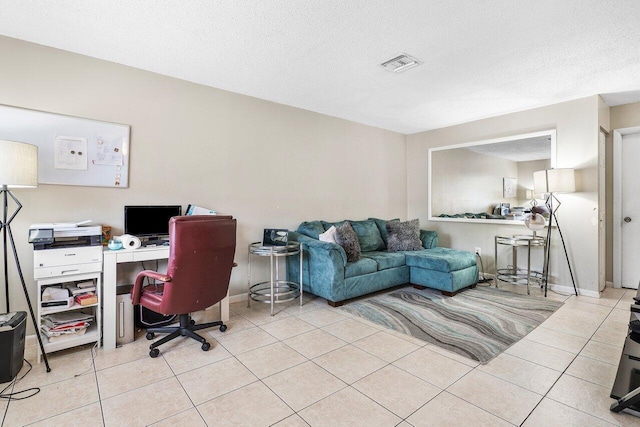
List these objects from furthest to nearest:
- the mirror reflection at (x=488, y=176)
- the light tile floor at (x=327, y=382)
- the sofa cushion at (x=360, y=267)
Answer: the mirror reflection at (x=488, y=176)
the sofa cushion at (x=360, y=267)
the light tile floor at (x=327, y=382)

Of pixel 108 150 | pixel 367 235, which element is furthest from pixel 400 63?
pixel 108 150

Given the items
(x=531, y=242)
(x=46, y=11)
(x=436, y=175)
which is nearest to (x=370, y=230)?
(x=436, y=175)

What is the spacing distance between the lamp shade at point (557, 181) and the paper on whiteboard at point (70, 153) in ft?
16.4

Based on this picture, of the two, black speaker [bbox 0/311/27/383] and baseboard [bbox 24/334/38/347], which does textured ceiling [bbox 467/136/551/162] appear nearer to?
black speaker [bbox 0/311/27/383]

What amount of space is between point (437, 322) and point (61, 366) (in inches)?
122

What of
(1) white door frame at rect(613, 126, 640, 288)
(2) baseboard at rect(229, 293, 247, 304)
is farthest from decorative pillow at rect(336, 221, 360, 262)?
(1) white door frame at rect(613, 126, 640, 288)

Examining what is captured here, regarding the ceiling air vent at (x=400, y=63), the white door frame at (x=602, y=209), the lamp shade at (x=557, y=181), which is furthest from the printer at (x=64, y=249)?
the white door frame at (x=602, y=209)

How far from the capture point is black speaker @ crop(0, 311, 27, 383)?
78.9 inches

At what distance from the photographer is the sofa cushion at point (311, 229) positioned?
401 cm

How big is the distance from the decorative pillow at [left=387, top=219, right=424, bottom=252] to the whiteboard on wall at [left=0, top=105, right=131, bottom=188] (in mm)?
3412

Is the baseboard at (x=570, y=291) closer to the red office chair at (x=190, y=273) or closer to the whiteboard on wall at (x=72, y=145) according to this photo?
the red office chair at (x=190, y=273)

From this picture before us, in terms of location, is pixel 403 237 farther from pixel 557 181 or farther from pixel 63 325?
pixel 63 325

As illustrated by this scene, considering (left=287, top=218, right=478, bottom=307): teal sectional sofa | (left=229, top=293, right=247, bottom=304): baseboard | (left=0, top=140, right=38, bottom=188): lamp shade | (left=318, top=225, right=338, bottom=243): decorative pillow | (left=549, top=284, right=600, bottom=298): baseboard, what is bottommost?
(left=229, top=293, right=247, bottom=304): baseboard

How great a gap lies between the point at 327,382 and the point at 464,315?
1868mm
